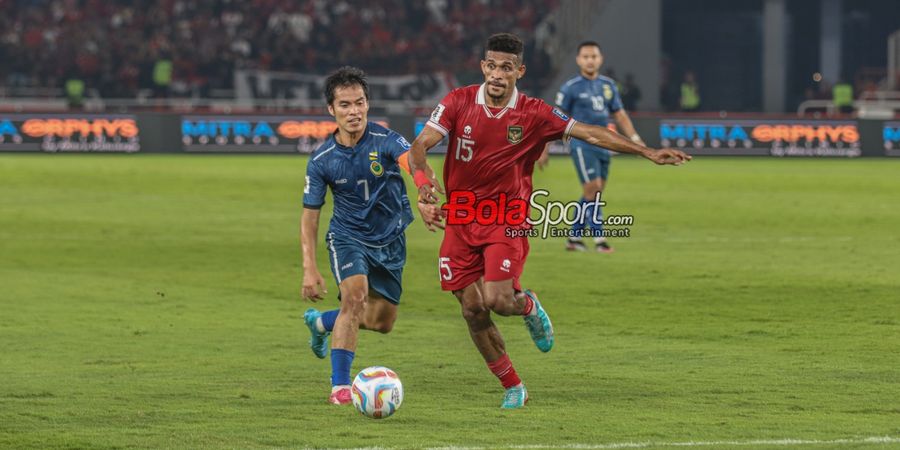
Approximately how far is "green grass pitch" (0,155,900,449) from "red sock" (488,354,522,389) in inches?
6.9

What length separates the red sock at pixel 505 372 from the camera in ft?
27.1

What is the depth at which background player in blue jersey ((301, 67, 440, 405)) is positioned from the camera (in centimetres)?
836

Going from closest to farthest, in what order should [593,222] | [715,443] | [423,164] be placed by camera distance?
[715,443], [423,164], [593,222]

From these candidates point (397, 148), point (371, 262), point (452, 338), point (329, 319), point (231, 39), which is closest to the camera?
point (397, 148)

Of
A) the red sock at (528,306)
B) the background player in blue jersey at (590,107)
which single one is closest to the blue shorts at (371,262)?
the red sock at (528,306)

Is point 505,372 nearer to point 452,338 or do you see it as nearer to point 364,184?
point 364,184

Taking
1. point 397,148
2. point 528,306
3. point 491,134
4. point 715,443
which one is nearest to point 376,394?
point 528,306

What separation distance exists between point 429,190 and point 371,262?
→ 2.94 feet

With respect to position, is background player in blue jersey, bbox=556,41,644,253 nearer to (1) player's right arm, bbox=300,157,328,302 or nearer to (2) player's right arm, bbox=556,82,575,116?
(2) player's right arm, bbox=556,82,575,116

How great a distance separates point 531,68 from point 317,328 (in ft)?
113

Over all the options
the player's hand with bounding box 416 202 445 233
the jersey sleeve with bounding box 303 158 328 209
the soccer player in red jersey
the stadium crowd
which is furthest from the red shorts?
the stadium crowd

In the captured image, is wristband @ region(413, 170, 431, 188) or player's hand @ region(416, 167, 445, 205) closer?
player's hand @ region(416, 167, 445, 205)

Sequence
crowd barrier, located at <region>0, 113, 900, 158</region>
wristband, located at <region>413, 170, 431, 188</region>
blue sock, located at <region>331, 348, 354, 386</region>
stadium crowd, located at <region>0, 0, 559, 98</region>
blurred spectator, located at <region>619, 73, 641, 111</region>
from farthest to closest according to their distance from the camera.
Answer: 1. stadium crowd, located at <region>0, 0, 559, 98</region>
2. blurred spectator, located at <region>619, 73, 641, 111</region>
3. crowd barrier, located at <region>0, 113, 900, 158</region>
4. blue sock, located at <region>331, 348, 354, 386</region>
5. wristband, located at <region>413, 170, 431, 188</region>

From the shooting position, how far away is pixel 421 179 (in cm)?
805
